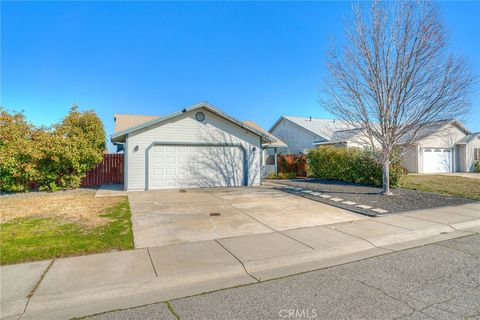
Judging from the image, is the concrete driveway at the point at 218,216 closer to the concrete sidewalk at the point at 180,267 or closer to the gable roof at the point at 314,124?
the concrete sidewalk at the point at 180,267

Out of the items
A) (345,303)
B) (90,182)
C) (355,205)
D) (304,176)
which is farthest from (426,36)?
(90,182)

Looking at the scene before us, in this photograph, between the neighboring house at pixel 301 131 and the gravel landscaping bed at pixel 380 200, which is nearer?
the gravel landscaping bed at pixel 380 200

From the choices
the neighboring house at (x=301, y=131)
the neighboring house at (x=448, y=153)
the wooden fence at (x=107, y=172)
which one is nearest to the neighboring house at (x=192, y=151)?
the wooden fence at (x=107, y=172)

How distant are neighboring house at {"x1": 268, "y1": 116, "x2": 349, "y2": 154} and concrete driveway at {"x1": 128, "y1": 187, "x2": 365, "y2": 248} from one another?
582 inches

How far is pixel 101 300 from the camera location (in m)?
3.24

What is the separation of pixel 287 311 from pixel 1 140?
14579mm

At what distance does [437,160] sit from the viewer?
77.2 ft

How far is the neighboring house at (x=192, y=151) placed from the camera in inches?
507

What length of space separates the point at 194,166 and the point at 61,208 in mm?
6704

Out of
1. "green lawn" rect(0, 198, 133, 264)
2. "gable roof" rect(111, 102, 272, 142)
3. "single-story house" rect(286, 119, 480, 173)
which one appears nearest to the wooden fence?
"gable roof" rect(111, 102, 272, 142)

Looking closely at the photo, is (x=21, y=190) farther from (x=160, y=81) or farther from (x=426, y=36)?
(x=426, y=36)

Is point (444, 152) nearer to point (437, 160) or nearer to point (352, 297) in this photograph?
point (437, 160)

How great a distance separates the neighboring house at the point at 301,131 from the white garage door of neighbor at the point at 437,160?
8002mm

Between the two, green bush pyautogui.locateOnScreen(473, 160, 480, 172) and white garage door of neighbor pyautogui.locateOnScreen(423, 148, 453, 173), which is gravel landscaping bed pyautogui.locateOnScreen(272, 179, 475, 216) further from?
green bush pyautogui.locateOnScreen(473, 160, 480, 172)
